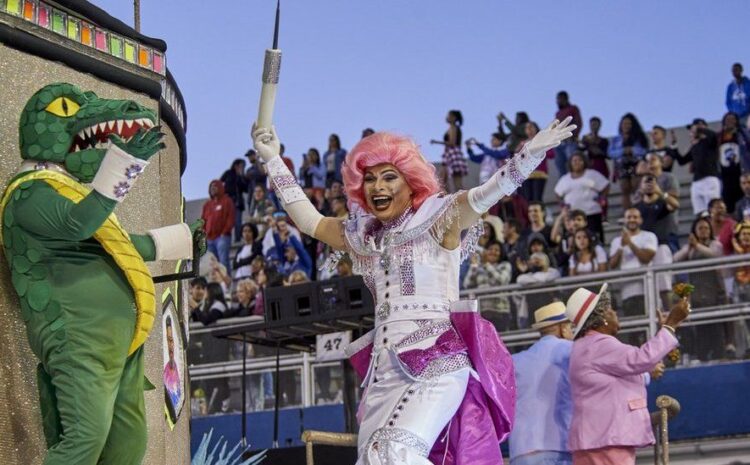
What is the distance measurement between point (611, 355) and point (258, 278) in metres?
6.39

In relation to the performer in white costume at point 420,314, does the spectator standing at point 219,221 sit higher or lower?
higher

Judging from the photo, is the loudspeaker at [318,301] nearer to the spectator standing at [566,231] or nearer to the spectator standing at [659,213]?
the spectator standing at [566,231]

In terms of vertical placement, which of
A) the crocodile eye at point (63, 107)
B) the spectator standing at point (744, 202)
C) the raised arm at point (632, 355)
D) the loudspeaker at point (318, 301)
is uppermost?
the spectator standing at point (744, 202)

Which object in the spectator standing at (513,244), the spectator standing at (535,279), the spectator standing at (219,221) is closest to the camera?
the spectator standing at (535,279)

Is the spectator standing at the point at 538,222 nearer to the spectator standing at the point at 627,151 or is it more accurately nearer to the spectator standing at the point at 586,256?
the spectator standing at the point at 586,256

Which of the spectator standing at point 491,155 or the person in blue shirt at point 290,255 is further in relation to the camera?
the spectator standing at point 491,155

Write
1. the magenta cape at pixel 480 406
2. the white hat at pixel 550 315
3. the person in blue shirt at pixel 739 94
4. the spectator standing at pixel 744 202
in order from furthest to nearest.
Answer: the person in blue shirt at pixel 739 94
the spectator standing at pixel 744 202
the white hat at pixel 550 315
the magenta cape at pixel 480 406

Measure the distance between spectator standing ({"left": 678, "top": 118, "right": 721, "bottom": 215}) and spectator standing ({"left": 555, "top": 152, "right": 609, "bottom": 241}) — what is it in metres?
0.84

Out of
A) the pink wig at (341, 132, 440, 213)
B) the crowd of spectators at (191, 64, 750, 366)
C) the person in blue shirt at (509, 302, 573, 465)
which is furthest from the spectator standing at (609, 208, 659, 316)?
the pink wig at (341, 132, 440, 213)

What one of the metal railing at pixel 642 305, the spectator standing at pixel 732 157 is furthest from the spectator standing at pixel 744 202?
the metal railing at pixel 642 305

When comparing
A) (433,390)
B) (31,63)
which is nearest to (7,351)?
(31,63)

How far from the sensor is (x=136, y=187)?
5516 millimetres

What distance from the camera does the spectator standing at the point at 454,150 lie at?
1384 cm

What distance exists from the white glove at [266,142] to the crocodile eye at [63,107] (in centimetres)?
73
